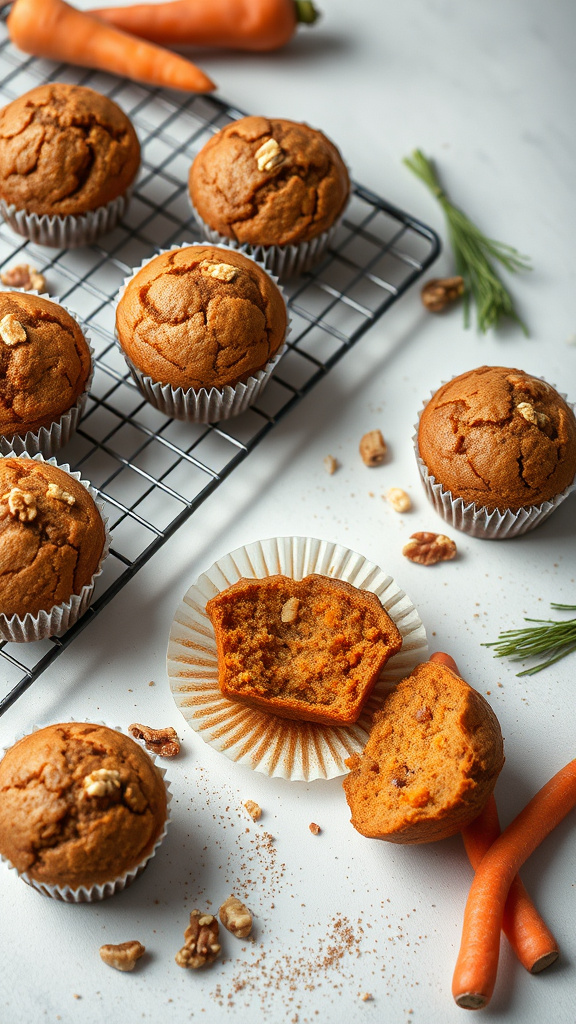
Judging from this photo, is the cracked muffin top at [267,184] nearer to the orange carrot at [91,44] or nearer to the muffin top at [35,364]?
the orange carrot at [91,44]

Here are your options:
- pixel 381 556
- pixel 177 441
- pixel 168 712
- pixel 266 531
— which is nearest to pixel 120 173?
pixel 177 441

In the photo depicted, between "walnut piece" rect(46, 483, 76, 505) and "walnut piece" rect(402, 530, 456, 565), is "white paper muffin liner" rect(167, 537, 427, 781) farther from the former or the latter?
"walnut piece" rect(46, 483, 76, 505)

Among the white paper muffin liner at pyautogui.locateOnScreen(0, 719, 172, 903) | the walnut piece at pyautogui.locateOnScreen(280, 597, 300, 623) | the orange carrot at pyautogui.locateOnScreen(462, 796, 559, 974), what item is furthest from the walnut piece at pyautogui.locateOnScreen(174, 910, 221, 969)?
the walnut piece at pyautogui.locateOnScreen(280, 597, 300, 623)

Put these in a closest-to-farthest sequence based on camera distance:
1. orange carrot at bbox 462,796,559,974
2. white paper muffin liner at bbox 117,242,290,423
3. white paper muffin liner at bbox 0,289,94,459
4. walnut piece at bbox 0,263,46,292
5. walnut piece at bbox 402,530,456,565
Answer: orange carrot at bbox 462,796,559,974 → white paper muffin liner at bbox 0,289,94,459 → white paper muffin liner at bbox 117,242,290,423 → walnut piece at bbox 402,530,456,565 → walnut piece at bbox 0,263,46,292

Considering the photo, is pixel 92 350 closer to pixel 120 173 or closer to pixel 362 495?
pixel 120 173

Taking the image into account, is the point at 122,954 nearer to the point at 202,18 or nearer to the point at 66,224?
the point at 66,224

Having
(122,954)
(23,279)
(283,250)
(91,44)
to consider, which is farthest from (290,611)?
(91,44)
